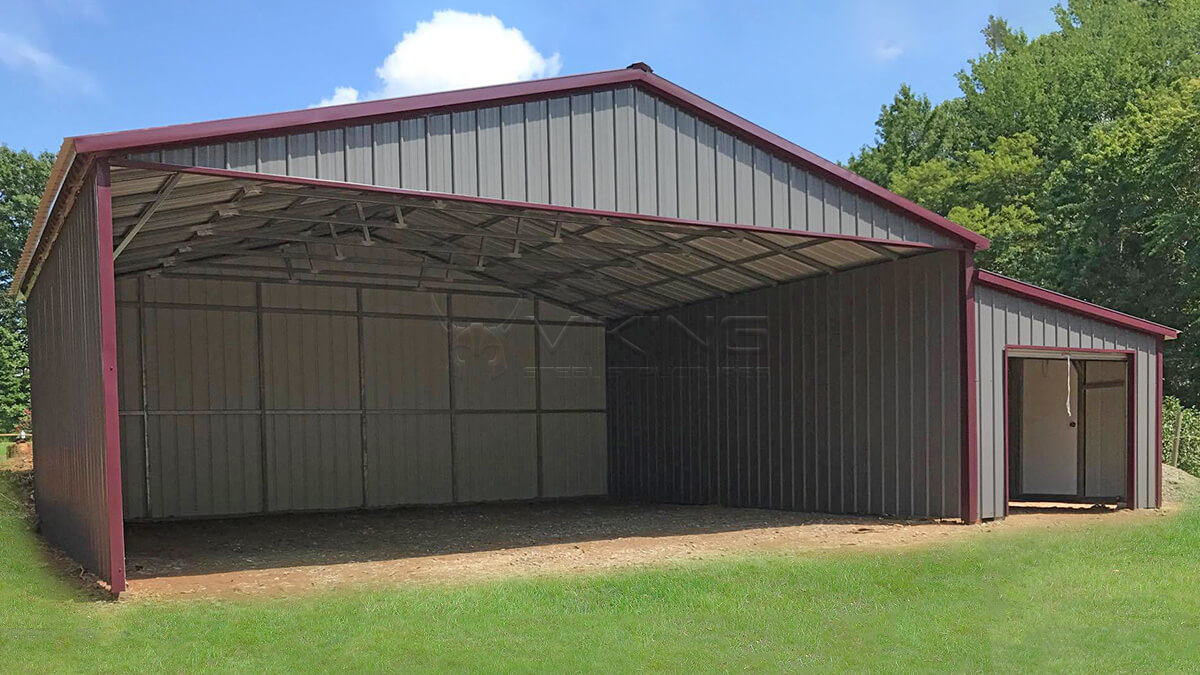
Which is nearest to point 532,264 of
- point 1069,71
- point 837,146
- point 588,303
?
point 588,303

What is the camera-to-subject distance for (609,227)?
45.6 ft

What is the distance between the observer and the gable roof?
8594mm

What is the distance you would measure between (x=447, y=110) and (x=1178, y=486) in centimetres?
1293

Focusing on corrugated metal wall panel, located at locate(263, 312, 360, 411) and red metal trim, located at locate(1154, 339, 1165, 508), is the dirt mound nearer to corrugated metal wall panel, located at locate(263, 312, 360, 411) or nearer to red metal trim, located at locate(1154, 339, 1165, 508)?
red metal trim, located at locate(1154, 339, 1165, 508)

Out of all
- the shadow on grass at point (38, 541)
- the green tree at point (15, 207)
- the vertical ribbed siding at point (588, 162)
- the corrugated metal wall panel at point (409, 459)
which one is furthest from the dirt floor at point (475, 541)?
the green tree at point (15, 207)

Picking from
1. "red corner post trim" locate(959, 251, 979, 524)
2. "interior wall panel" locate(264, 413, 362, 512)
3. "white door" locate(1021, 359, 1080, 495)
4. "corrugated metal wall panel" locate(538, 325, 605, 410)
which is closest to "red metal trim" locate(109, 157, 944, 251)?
"red corner post trim" locate(959, 251, 979, 524)

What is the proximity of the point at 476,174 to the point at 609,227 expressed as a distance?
3.89 m

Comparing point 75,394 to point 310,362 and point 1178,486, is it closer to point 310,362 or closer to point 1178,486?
point 310,362

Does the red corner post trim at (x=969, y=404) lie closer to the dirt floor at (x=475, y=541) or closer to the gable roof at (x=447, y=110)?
the dirt floor at (x=475, y=541)

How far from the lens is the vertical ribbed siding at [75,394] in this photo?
9133 millimetres

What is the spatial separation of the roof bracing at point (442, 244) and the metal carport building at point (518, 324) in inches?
2.9

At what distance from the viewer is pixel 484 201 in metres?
10.2

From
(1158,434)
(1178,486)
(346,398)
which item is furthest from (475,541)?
(1178,486)

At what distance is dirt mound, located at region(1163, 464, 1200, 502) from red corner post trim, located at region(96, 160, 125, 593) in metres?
14.0
